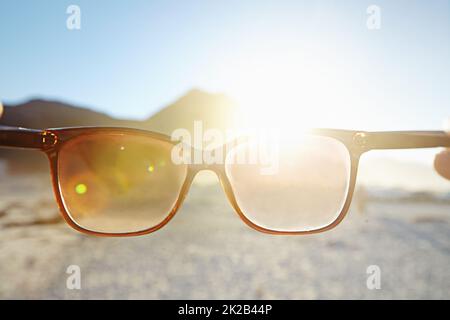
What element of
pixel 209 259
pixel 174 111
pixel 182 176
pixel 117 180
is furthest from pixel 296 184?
pixel 174 111

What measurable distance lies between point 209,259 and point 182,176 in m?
1.46

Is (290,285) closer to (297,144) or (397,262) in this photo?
(397,262)

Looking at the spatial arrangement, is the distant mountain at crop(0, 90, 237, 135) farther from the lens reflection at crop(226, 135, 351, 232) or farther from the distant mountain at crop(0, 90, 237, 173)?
Result: the lens reflection at crop(226, 135, 351, 232)

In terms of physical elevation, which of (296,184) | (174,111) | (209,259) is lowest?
(209,259)

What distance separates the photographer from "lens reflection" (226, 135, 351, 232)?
2.66 ft

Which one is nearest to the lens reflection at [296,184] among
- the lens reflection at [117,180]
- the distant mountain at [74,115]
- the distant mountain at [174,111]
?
the lens reflection at [117,180]

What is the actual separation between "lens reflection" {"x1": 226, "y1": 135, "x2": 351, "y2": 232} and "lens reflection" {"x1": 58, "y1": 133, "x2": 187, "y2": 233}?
0.17 metres

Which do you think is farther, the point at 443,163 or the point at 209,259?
the point at 209,259

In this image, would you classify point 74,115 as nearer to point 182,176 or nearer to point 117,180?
point 117,180

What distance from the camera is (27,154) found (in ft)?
10.2

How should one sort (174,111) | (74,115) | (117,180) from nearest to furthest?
(117,180)
(174,111)
(74,115)

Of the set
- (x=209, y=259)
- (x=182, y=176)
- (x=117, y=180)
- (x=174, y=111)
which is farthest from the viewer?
(x=174, y=111)

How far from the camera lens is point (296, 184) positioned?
36.4 inches

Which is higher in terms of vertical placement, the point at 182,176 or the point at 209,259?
the point at 182,176
